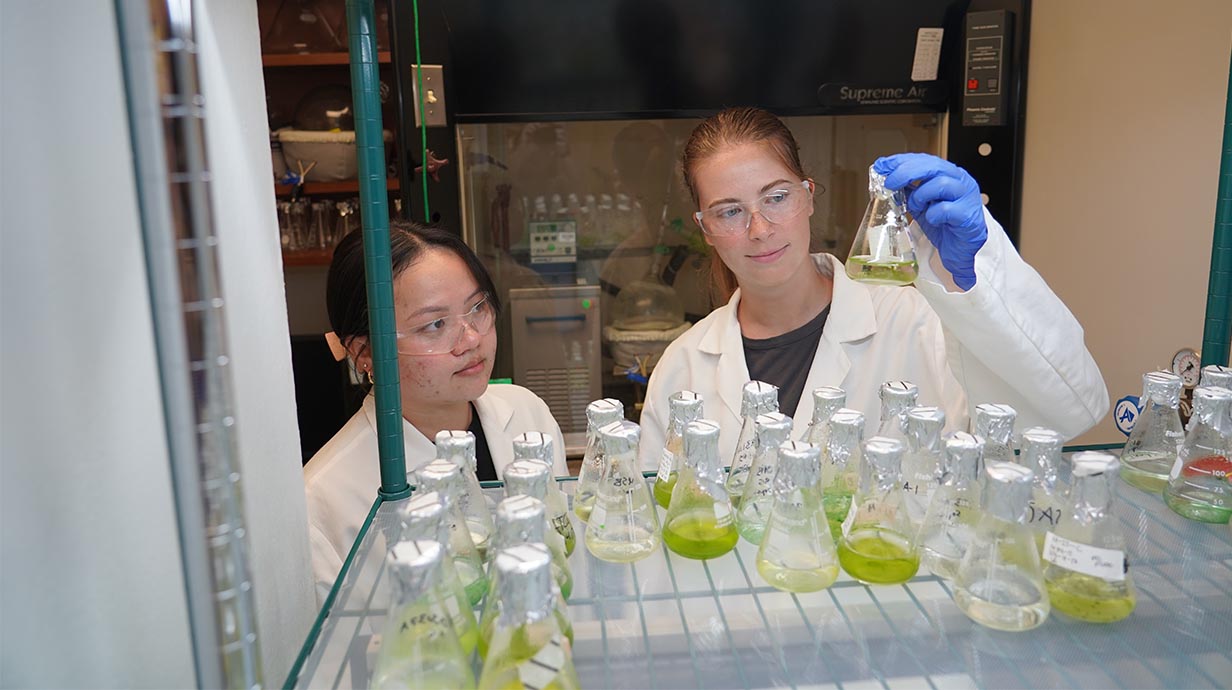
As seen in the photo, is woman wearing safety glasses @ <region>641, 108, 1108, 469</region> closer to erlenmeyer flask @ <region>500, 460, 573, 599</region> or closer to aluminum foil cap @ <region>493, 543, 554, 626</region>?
erlenmeyer flask @ <region>500, 460, 573, 599</region>

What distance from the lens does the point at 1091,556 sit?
2.37 ft

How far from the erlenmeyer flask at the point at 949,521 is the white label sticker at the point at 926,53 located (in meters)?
2.00

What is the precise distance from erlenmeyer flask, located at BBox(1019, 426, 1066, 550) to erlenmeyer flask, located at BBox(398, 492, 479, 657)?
477 millimetres

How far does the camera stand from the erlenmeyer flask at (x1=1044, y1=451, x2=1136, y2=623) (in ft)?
2.36

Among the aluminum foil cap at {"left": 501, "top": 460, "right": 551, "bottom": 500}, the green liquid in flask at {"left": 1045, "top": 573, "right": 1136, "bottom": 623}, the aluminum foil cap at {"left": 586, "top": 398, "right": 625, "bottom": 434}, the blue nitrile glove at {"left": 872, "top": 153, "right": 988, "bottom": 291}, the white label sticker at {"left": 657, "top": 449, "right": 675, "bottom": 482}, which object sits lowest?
the green liquid in flask at {"left": 1045, "top": 573, "right": 1136, "bottom": 623}

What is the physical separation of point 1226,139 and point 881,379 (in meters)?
0.79

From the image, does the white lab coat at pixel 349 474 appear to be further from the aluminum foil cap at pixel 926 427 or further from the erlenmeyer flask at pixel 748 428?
the aluminum foil cap at pixel 926 427

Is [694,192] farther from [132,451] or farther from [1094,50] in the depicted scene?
[132,451]

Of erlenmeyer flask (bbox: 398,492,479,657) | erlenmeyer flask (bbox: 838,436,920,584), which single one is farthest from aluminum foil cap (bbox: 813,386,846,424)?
erlenmeyer flask (bbox: 398,492,479,657)

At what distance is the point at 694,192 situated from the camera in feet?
6.06

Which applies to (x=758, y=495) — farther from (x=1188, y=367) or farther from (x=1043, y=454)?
(x=1188, y=367)

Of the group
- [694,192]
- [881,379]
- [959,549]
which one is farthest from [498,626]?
[694,192]

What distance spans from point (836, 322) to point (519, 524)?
1209mm

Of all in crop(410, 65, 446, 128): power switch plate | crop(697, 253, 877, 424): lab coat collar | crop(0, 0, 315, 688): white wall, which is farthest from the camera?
crop(410, 65, 446, 128): power switch plate
